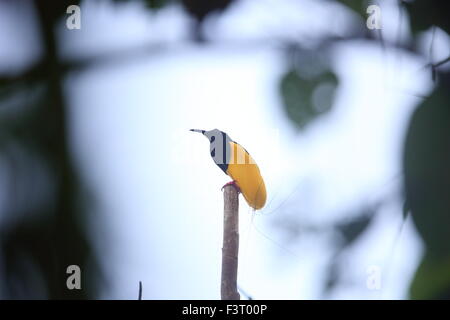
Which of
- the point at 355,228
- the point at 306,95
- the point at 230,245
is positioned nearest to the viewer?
the point at 306,95

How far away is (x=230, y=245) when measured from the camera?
168cm

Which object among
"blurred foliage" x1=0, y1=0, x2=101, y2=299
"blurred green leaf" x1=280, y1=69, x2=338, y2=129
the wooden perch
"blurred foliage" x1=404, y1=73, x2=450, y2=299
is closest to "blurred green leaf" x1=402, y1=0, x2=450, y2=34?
"blurred foliage" x1=404, y1=73, x2=450, y2=299

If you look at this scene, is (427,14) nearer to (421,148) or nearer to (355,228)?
(421,148)

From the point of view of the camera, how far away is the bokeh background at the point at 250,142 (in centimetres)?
161

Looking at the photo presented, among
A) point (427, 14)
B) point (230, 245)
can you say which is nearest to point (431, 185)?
point (427, 14)

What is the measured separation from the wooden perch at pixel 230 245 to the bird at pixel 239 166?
4 centimetres

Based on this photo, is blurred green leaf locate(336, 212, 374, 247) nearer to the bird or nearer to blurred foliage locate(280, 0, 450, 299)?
blurred foliage locate(280, 0, 450, 299)

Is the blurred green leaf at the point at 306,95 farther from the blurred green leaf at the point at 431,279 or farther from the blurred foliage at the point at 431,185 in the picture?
the blurred green leaf at the point at 431,279

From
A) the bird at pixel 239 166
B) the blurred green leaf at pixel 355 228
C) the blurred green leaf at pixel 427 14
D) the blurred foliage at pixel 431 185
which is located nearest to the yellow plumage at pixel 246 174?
the bird at pixel 239 166

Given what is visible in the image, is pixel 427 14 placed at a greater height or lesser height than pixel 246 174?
greater

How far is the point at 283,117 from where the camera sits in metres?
1.50

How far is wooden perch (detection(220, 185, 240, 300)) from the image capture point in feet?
5.49

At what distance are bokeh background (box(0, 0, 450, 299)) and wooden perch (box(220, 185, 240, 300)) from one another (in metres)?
0.02

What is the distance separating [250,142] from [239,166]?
0.24 ft
